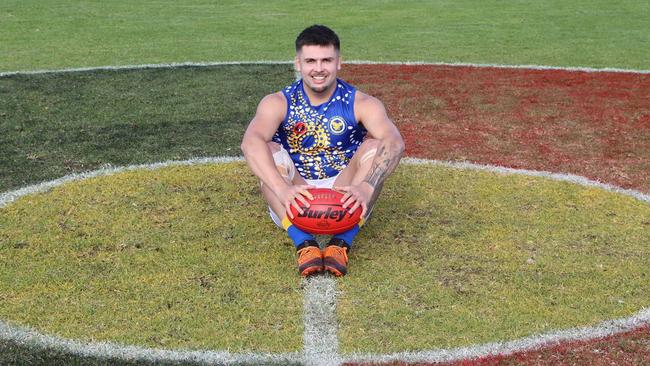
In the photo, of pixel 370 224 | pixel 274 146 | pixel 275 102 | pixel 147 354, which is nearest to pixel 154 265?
pixel 274 146

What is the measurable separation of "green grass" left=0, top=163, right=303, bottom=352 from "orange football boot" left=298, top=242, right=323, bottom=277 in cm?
8

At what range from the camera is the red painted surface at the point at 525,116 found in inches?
324

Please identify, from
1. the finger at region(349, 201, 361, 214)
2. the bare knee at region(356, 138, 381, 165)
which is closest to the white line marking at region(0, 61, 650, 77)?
the bare knee at region(356, 138, 381, 165)

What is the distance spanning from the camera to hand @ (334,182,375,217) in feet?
17.6

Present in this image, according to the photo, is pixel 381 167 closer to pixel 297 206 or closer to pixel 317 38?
pixel 297 206

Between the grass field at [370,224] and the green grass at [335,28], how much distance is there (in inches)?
4.9

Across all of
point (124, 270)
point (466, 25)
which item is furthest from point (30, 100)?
point (466, 25)

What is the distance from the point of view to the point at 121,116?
9859 mm

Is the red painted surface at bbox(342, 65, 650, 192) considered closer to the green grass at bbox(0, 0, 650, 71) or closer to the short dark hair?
the green grass at bbox(0, 0, 650, 71)

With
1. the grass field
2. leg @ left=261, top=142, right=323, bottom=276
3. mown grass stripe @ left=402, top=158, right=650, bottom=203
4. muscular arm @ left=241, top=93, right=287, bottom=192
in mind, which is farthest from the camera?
mown grass stripe @ left=402, top=158, right=650, bottom=203

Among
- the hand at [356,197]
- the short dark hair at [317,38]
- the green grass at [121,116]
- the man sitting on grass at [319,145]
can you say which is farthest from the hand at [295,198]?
the green grass at [121,116]

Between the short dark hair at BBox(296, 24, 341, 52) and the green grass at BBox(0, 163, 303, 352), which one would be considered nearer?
the green grass at BBox(0, 163, 303, 352)

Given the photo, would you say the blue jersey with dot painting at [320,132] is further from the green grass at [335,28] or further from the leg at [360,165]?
the green grass at [335,28]

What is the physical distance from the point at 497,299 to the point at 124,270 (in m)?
2.23
